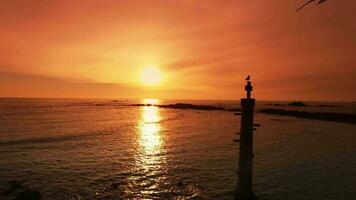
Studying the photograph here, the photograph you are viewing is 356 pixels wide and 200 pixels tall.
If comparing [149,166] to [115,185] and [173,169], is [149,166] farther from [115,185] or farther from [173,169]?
[115,185]

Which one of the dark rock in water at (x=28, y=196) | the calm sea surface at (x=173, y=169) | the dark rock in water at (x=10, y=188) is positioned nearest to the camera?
the dark rock in water at (x=28, y=196)

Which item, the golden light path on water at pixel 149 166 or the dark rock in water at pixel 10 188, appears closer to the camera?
the dark rock in water at pixel 10 188

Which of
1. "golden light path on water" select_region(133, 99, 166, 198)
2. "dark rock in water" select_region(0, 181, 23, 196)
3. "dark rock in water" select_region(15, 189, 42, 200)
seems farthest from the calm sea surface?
"dark rock in water" select_region(15, 189, 42, 200)

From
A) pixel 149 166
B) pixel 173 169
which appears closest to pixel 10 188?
pixel 149 166

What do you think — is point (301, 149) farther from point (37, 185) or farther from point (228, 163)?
point (37, 185)

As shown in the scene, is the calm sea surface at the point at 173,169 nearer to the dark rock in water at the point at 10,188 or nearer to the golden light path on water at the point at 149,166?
the golden light path on water at the point at 149,166

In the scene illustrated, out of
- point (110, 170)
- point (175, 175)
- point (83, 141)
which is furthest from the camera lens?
point (83, 141)

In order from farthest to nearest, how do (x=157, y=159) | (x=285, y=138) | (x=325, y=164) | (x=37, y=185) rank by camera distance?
(x=285, y=138) → (x=157, y=159) → (x=325, y=164) → (x=37, y=185)

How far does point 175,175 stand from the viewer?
22078 mm

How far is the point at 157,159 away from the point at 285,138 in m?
21.0

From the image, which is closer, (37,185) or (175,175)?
(37,185)

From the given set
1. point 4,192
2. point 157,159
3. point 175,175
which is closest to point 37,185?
point 4,192

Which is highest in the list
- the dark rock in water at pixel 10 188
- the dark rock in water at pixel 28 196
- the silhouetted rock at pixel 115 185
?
the dark rock in water at pixel 28 196

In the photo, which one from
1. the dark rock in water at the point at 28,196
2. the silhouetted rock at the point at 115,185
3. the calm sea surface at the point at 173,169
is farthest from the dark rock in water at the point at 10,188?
the silhouetted rock at the point at 115,185
